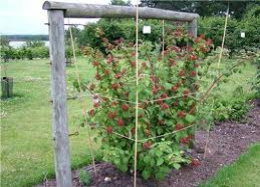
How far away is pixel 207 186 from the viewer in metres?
3.77

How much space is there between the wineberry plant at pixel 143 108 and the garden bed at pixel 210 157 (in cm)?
21

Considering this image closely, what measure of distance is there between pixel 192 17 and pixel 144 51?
4.41ft

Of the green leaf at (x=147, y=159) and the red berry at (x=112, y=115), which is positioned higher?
the red berry at (x=112, y=115)

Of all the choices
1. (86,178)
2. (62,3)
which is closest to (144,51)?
(62,3)

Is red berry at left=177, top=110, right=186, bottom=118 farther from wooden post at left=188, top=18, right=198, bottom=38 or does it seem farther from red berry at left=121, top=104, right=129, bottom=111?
wooden post at left=188, top=18, right=198, bottom=38

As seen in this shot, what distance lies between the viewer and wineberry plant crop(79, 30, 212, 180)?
11.0 feet

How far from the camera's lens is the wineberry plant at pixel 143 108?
334 cm

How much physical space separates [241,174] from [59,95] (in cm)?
210

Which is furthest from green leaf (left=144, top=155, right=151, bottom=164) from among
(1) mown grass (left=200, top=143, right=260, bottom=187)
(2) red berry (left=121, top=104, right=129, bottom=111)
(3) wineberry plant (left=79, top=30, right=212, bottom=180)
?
(1) mown grass (left=200, top=143, right=260, bottom=187)

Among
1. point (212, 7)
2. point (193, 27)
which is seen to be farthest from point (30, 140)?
point (212, 7)

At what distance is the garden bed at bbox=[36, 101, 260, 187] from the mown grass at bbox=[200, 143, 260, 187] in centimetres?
10

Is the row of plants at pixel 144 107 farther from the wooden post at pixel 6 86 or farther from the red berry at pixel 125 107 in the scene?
the wooden post at pixel 6 86

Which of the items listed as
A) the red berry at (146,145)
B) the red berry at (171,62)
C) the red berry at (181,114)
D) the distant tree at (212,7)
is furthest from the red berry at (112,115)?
the distant tree at (212,7)

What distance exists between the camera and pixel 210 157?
4566 mm
